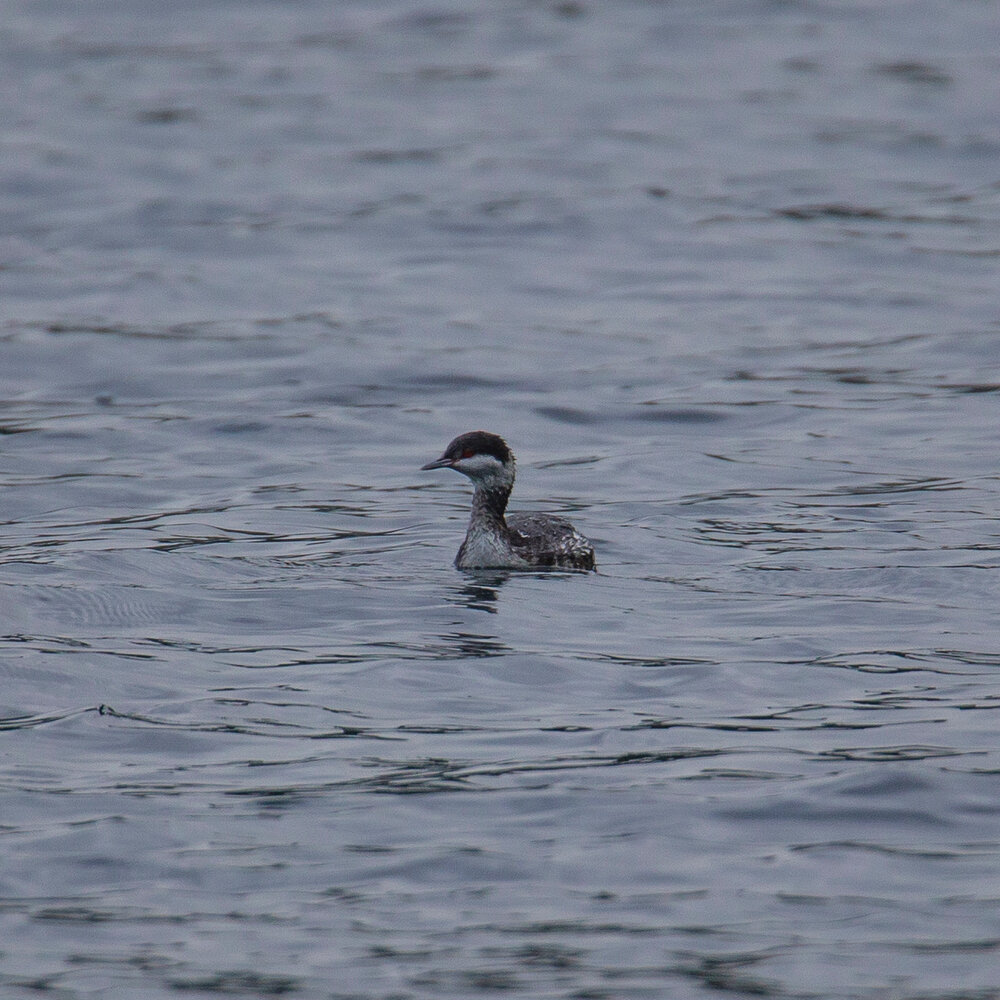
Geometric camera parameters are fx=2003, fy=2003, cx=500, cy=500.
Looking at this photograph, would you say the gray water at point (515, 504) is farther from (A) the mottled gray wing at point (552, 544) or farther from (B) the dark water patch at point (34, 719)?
(A) the mottled gray wing at point (552, 544)

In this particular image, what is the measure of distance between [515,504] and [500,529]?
2532mm

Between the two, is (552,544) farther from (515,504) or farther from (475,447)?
(515,504)

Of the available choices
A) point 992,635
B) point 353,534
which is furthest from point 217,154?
point 992,635

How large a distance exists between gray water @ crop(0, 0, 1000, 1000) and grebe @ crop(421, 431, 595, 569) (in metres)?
0.17

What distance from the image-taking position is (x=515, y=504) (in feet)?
52.7

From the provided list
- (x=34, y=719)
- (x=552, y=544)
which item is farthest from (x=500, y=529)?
(x=34, y=719)

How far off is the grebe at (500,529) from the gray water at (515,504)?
174 millimetres

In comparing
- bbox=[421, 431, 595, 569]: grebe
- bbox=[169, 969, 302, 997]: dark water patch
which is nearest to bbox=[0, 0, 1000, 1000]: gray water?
bbox=[169, 969, 302, 997]: dark water patch

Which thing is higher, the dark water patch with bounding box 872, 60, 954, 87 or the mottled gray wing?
the dark water patch with bounding box 872, 60, 954, 87

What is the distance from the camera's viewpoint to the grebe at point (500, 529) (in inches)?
525

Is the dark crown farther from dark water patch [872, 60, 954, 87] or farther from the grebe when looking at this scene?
dark water patch [872, 60, 954, 87]

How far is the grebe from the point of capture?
43.7 feet

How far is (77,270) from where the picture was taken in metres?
24.6

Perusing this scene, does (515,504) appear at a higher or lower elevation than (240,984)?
lower
